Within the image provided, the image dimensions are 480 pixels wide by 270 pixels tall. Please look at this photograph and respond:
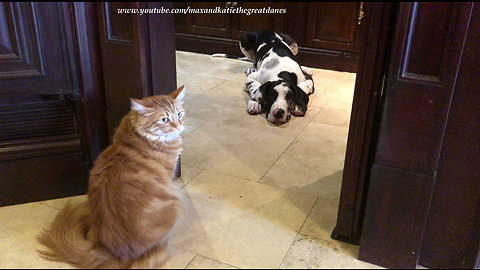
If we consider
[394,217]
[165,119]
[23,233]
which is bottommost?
[23,233]

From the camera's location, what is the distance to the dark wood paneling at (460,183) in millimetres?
1220

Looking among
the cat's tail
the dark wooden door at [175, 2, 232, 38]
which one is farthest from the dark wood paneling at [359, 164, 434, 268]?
the dark wooden door at [175, 2, 232, 38]

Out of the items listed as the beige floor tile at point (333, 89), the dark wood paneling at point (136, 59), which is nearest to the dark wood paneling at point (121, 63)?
the dark wood paneling at point (136, 59)

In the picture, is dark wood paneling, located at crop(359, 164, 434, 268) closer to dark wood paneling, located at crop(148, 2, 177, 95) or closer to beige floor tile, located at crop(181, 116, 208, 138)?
dark wood paneling, located at crop(148, 2, 177, 95)

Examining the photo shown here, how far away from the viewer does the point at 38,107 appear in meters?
1.68

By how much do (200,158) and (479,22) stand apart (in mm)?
1370

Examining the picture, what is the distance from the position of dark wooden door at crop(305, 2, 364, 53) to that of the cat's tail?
2.53 metres

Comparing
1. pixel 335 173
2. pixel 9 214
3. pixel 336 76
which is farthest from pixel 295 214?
pixel 336 76

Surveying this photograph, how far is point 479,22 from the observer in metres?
1.18

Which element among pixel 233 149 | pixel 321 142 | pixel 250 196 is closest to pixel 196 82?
pixel 233 149

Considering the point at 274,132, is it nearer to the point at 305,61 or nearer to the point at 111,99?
the point at 111,99

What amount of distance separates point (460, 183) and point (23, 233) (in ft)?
4.95

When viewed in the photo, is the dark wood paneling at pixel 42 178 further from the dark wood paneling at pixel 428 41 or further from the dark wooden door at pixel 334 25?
the dark wooden door at pixel 334 25

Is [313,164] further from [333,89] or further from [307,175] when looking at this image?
[333,89]
